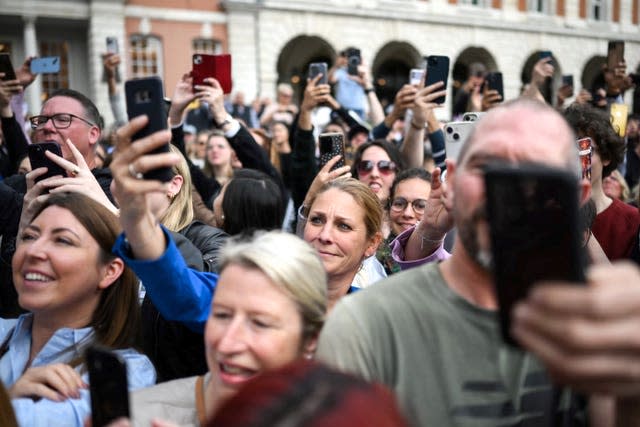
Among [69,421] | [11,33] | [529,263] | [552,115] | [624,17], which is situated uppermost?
[624,17]

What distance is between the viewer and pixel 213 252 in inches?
105

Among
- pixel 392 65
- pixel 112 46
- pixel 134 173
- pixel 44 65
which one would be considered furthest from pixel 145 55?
pixel 134 173

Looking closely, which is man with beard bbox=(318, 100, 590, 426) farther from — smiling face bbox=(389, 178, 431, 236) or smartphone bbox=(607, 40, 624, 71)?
smartphone bbox=(607, 40, 624, 71)

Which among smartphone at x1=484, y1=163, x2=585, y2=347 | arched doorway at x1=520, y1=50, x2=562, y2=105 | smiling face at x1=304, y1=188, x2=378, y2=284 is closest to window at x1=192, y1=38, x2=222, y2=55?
arched doorway at x1=520, y1=50, x2=562, y2=105

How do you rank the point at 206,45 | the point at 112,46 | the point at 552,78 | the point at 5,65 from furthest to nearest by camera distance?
the point at 552,78
the point at 206,45
the point at 112,46
the point at 5,65

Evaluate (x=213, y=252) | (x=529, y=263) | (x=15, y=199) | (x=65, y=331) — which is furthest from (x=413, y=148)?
(x=529, y=263)

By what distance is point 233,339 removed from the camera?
1.47 meters

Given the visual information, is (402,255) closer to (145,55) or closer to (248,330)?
(248,330)

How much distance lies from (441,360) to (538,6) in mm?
29235

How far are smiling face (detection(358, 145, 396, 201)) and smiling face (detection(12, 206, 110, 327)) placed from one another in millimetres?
2444

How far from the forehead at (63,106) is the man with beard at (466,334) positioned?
276 centimetres

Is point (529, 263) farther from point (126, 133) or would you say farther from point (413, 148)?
point (413, 148)

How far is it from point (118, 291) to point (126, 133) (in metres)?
0.86

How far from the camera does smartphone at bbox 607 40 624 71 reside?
5258 millimetres
